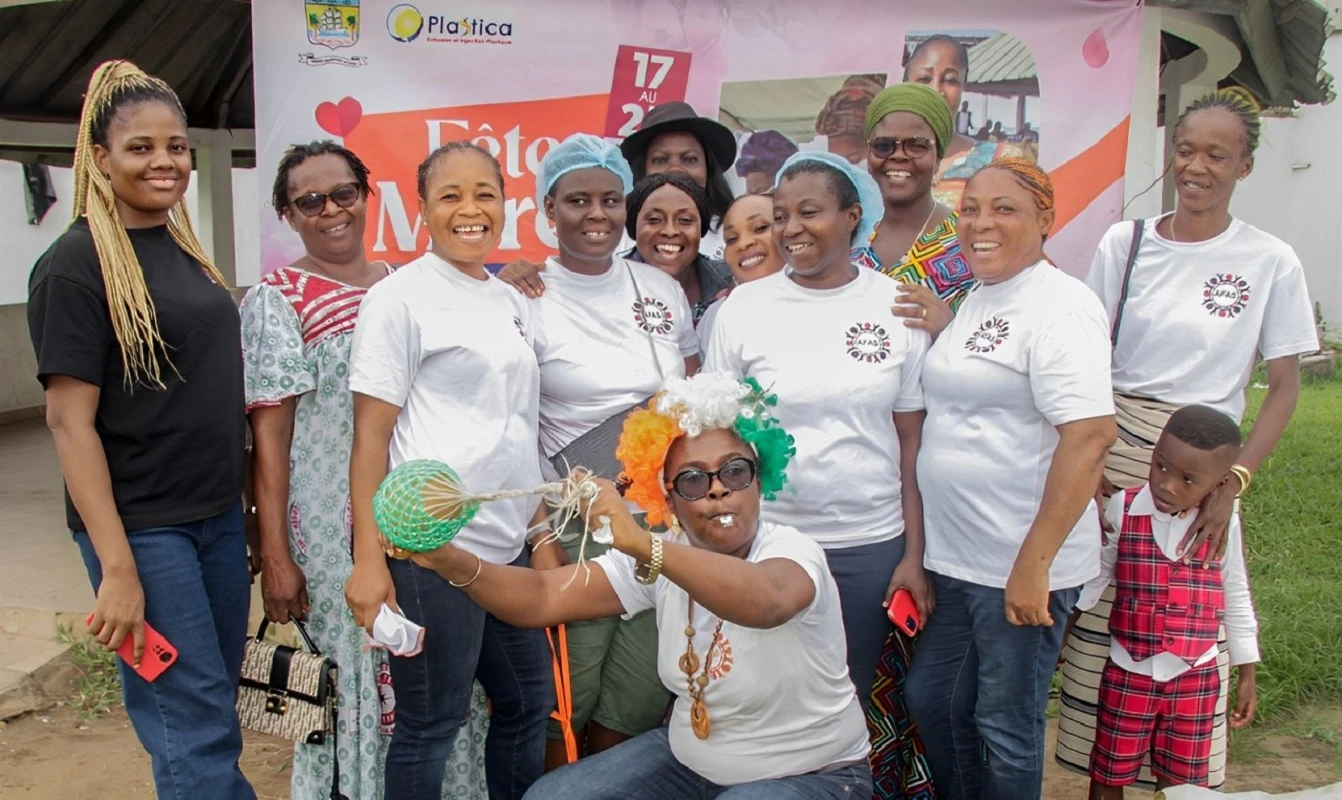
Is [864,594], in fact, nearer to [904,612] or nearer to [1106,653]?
[904,612]

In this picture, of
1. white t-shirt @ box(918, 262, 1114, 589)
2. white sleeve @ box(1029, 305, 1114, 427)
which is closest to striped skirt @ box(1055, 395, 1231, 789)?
white t-shirt @ box(918, 262, 1114, 589)

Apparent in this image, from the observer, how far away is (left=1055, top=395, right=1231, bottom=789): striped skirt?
310 centimetres

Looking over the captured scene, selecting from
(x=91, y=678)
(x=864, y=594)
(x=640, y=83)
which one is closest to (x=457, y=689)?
(x=864, y=594)

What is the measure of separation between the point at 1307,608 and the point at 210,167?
8.43 m

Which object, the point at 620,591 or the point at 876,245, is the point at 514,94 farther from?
the point at 620,591

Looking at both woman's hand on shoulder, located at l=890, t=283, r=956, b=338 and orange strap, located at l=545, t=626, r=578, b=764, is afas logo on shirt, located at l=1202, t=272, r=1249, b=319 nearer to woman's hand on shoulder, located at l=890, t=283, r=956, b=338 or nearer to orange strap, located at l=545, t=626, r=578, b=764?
woman's hand on shoulder, located at l=890, t=283, r=956, b=338

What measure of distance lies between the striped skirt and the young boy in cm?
5

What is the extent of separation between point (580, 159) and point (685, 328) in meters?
0.58

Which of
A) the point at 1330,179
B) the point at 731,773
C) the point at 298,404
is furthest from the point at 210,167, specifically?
the point at 1330,179

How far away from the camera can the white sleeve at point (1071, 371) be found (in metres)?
2.54

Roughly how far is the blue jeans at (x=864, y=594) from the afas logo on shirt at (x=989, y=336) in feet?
1.84

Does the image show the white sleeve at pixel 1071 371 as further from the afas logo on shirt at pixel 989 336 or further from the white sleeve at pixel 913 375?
the white sleeve at pixel 913 375

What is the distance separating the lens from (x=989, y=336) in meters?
2.70

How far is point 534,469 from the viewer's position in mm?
2750
